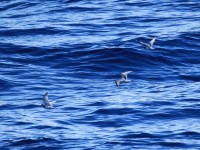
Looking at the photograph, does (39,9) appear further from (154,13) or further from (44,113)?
(44,113)

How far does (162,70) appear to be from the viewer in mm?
38312

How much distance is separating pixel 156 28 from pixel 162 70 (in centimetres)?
678

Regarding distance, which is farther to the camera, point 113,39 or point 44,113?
point 113,39

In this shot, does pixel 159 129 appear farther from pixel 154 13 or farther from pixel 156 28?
pixel 154 13

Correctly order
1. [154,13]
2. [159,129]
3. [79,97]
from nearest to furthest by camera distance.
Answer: [159,129] < [79,97] < [154,13]

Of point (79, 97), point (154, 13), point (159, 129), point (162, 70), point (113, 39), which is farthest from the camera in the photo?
point (154, 13)

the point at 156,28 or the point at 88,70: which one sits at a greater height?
the point at 156,28

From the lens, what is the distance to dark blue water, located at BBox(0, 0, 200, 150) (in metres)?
30.5

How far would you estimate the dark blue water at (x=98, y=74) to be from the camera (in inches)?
1203

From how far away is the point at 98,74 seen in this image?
37.9 metres

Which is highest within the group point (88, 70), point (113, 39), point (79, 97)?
point (113, 39)

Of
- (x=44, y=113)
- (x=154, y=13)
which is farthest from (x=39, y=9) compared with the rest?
(x=44, y=113)

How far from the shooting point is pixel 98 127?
31.4m

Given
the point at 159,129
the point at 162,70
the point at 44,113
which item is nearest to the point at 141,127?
the point at 159,129
